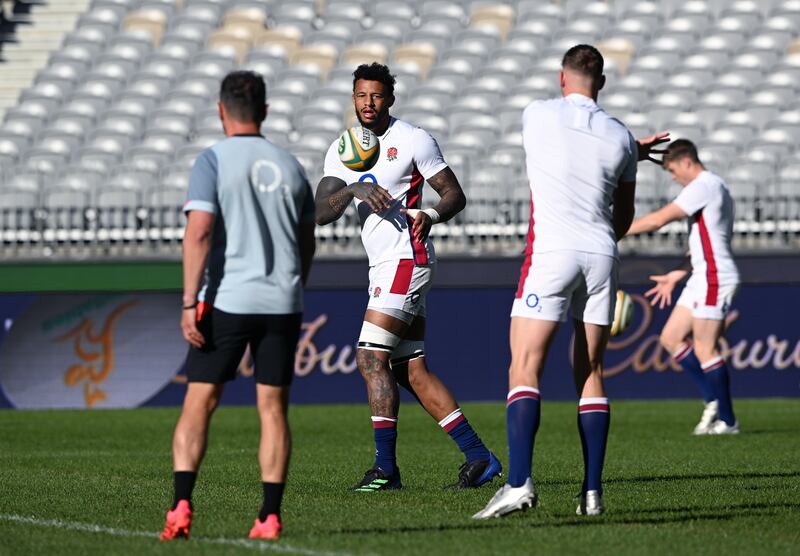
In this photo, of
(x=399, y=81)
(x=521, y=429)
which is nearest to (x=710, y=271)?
(x=521, y=429)

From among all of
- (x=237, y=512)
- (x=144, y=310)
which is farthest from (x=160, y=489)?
(x=144, y=310)

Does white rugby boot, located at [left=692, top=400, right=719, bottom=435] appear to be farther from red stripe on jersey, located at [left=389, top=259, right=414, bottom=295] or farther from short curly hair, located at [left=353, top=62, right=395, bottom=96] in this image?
short curly hair, located at [left=353, top=62, right=395, bottom=96]

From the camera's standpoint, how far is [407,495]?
26.1 feet

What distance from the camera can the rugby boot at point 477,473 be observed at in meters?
8.31

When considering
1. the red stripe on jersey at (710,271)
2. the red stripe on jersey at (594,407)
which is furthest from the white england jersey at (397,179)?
the red stripe on jersey at (710,271)

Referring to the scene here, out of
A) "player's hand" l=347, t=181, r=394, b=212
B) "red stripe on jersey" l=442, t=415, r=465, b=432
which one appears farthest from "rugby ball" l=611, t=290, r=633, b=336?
"player's hand" l=347, t=181, r=394, b=212

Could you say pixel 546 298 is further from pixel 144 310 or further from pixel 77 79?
pixel 77 79

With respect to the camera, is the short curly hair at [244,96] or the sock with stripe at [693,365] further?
the sock with stripe at [693,365]

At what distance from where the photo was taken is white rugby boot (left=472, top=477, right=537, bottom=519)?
6.62 m

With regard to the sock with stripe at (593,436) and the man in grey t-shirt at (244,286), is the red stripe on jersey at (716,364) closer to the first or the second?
the sock with stripe at (593,436)

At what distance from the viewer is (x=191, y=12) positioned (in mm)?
27469

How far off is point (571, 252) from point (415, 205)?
76.4 inches

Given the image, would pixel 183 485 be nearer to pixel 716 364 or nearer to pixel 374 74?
pixel 374 74

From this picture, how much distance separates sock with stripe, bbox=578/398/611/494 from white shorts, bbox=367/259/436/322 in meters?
1.65
